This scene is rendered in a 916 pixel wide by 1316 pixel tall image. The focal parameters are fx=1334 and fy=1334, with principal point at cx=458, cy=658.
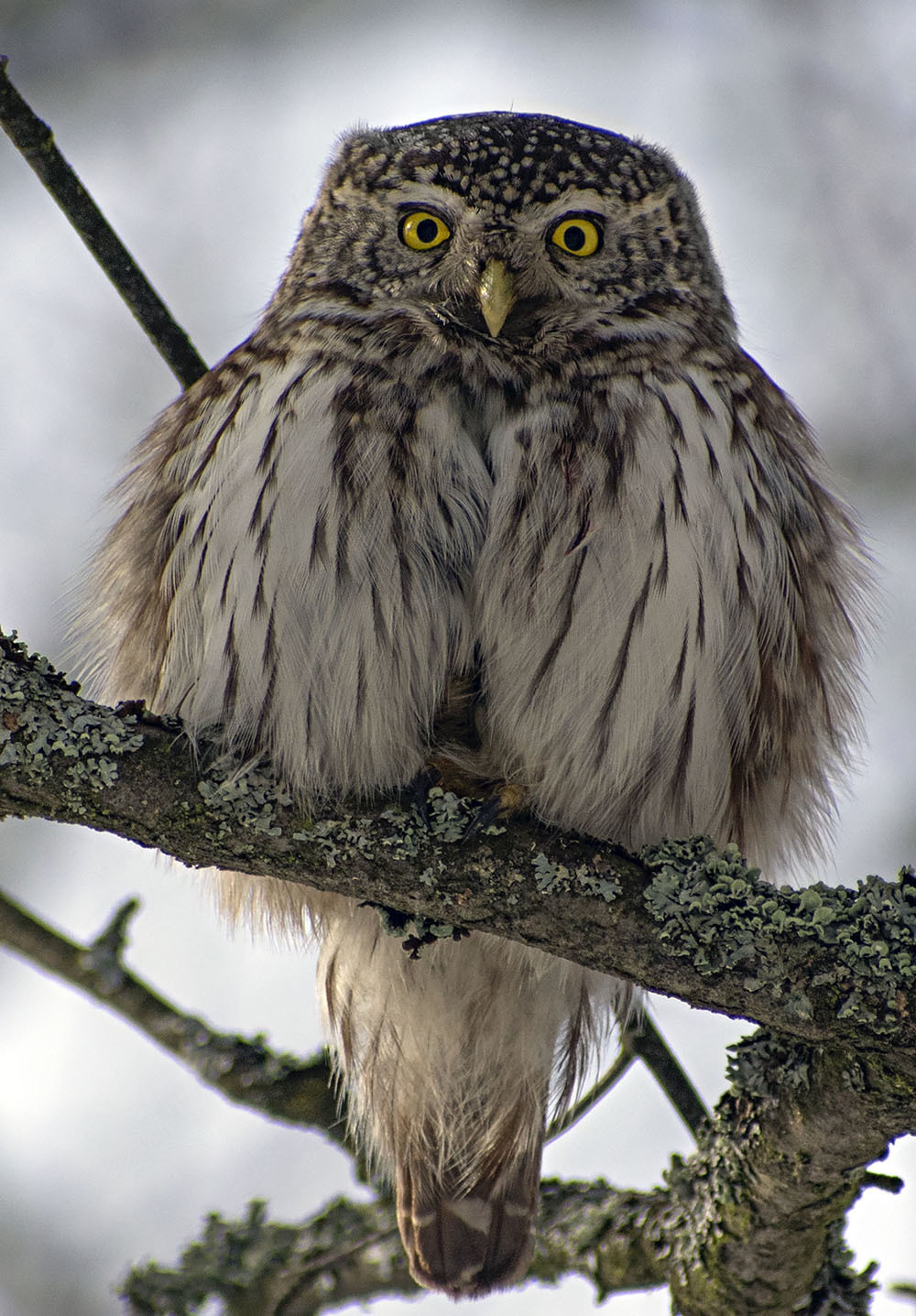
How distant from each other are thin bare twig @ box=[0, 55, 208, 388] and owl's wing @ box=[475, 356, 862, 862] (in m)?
0.85

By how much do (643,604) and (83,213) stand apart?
135 centimetres

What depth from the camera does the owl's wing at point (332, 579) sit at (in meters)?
2.40

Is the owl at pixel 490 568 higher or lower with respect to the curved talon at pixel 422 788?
higher

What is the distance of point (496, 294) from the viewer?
2.58m

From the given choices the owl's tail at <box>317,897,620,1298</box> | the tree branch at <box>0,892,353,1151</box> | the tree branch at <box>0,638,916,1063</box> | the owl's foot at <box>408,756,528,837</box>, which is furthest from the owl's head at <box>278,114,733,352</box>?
the tree branch at <box>0,892,353,1151</box>

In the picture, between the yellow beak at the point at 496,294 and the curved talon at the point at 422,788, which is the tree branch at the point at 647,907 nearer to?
the curved talon at the point at 422,788

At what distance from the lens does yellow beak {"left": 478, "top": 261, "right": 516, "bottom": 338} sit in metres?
2.54

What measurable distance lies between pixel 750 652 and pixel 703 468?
1.19 feet

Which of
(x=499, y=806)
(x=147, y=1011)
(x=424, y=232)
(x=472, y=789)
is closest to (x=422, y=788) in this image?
(x=499, y=806)

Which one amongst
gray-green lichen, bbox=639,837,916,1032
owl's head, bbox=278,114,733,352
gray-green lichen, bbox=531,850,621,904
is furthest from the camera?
owl's head, bbox=278,114,733,352

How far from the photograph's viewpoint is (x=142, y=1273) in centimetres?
306

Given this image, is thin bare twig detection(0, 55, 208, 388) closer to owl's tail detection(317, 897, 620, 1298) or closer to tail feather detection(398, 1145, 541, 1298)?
owl's tail detection(317, 897, 620, 1298)

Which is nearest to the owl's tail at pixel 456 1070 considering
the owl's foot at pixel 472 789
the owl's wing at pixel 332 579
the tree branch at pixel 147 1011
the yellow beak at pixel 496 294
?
the tree branch at pixel 147 1011

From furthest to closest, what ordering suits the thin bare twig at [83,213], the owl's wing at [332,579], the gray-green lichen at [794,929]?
1. the thin bare twig at [83,213]
2. the owl's wing at [332,579]
3. the gray-green lichen at [794,929]
